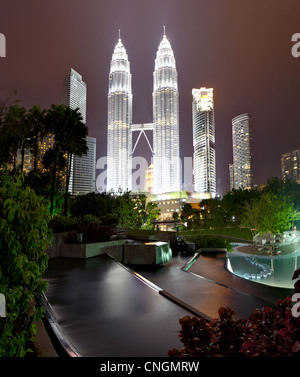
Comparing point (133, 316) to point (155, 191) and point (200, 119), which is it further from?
point (200, 119)

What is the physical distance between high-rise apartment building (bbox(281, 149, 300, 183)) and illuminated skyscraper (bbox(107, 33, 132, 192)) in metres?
100

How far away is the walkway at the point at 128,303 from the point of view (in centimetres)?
405

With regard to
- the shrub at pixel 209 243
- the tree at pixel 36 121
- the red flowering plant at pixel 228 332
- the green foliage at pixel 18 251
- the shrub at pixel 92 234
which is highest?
the tree at pixel 36 121

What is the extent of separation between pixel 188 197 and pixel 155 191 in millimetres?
24934

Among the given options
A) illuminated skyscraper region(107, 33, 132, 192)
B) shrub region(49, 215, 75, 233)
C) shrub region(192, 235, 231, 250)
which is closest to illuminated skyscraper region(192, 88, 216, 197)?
illuminated skyscraper region(107, 33, 132, 192)

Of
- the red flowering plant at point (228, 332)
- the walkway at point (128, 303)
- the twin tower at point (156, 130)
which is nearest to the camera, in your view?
the red flowering plant at point (228, 332)

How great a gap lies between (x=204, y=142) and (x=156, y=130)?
48111mm

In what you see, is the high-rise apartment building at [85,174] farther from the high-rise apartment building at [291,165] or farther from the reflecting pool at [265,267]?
the reflecting pool at [265,267]

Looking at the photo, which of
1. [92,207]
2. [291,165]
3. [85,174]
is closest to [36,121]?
[92,207]

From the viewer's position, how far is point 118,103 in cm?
15975

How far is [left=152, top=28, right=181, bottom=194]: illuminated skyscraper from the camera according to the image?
151875mm

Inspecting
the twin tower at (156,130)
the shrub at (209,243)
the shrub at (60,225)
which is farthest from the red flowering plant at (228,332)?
the twin tower at (156,130)

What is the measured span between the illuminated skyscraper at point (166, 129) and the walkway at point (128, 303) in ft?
467
